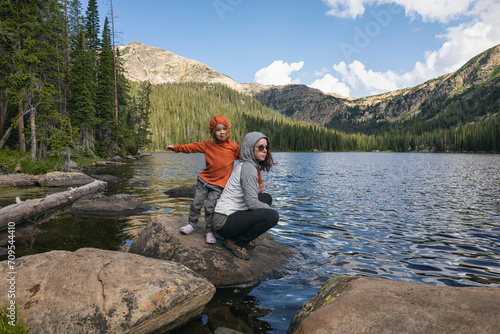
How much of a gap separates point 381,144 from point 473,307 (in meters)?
200

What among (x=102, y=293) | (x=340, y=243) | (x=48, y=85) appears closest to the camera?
(x=102, y=293)

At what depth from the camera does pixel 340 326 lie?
2945mm

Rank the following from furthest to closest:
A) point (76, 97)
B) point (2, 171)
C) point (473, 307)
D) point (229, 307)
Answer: point (76, 97)
point (2, 171)
point (229, 307)
point (473, 307)

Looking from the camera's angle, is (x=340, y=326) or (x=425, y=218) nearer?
(x=340, y=326)

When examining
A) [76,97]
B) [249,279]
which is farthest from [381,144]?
[249,279]

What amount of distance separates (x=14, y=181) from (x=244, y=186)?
19.1 meters

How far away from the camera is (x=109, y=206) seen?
1188 cm

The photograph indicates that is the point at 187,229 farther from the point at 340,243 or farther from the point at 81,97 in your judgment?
the point at 81,97

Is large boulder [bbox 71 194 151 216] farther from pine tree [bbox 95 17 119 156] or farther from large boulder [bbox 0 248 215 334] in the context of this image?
pine tree [bbox 95 17 119 156]

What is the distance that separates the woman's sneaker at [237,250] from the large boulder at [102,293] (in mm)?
1552

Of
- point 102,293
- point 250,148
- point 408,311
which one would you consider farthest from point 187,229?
point 408,311

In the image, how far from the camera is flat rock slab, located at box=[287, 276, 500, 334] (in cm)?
260

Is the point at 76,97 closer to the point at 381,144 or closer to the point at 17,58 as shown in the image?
the point at 17,58

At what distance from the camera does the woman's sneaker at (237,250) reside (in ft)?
19.7
